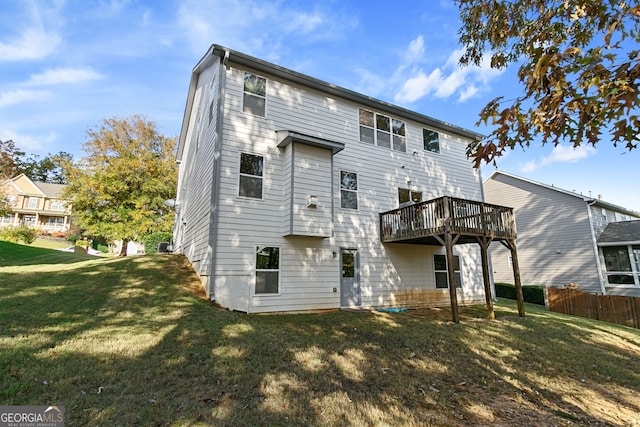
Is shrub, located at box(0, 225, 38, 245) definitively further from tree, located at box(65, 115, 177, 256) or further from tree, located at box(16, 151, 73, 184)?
tree, located at box(16, 151, 73, 184)

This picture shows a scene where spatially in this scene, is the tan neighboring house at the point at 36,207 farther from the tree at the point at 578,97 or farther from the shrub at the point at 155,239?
the tree at the point at 578,97

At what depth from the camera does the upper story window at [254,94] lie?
10.3 m

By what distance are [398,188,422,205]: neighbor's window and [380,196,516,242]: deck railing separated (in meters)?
1.40

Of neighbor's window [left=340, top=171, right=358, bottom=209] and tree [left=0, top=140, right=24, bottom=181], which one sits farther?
tree [left=0, top=140, right=24, bottom=181]

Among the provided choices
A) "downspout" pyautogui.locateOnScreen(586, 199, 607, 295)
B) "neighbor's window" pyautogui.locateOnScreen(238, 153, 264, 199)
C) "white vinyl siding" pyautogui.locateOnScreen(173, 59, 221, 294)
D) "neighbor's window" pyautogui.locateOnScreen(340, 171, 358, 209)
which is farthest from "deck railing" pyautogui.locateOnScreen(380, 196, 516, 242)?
"downspout" pyautogui.locateOnScreen(586, 199, 607, 295)

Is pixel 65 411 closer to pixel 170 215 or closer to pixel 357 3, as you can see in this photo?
pixel 357 3

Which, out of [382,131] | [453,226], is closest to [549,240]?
[453,226]

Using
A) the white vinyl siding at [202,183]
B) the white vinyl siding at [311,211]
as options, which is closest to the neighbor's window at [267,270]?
the white vinyl siding at [311,211]

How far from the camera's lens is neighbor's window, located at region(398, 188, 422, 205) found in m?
12.9

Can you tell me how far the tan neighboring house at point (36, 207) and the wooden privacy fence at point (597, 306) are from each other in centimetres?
4783

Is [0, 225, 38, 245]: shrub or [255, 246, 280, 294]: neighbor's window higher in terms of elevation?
[0, 225, 38, 245]: shrub

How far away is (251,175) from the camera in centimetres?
998

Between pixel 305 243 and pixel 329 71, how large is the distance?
23.6ft

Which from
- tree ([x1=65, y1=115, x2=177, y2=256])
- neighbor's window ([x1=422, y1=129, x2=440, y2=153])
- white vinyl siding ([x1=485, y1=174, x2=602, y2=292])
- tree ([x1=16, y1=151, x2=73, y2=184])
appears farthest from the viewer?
tree ([x1=16, y1=151, x2=73, y2=184])
